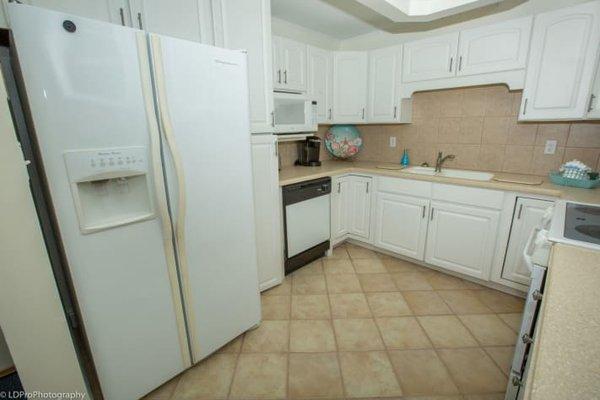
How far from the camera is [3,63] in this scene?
130 centimetres

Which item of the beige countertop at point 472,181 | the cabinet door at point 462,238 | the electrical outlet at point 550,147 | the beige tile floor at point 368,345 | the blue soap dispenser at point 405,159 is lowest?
the beige tile floor at point 368,345

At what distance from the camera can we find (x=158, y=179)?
1179 millimetres

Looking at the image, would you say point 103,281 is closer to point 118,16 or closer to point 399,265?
point 118,16

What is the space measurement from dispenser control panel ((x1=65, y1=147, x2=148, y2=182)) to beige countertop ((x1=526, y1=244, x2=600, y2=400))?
52.4 inches

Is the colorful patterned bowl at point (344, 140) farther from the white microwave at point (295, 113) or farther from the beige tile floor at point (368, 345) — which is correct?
the beige tile floor at point (368, 345)

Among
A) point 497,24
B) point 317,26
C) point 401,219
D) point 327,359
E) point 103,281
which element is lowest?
point 327,359

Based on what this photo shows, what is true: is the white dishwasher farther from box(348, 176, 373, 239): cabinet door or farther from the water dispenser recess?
the water dispenser recess

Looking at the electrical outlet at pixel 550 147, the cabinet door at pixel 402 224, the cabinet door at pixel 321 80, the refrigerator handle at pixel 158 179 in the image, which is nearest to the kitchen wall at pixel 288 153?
the cabinet door at pixel 321 80

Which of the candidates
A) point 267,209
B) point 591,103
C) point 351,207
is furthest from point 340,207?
point 591,103

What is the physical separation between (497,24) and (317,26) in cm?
154

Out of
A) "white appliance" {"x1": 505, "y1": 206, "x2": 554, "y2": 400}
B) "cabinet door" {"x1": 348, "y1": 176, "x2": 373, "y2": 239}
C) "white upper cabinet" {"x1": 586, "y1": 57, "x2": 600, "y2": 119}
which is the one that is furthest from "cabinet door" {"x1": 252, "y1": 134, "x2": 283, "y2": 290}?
"white upper cabinet" {"x1": 586, "y1": 57, "x2": 600, "y2": 119}

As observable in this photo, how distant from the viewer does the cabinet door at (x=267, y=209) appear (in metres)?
1.92

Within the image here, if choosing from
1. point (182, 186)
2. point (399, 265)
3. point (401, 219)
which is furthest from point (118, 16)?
point (399, 265)

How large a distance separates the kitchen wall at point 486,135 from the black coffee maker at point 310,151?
86 centimetres
